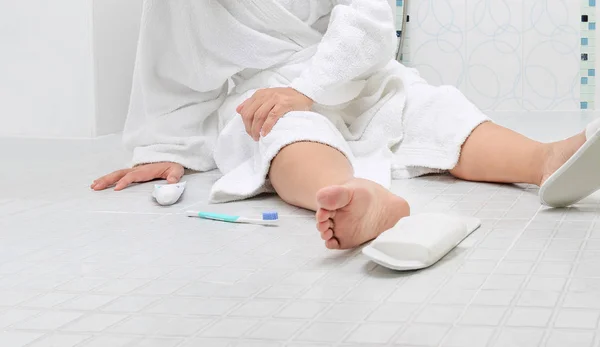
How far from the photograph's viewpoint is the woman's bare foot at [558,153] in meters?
1.24

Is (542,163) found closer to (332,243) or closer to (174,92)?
(332,243)

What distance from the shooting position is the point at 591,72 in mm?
2826

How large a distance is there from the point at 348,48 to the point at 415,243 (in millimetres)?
578

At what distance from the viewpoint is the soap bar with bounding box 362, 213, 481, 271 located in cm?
93

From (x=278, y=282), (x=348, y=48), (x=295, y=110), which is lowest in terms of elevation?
(x=278, y=282)

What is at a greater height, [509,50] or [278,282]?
[509,50]

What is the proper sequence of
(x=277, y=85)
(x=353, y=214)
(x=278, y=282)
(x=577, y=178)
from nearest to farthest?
(x=278, y=282)
(x=353, y=214)
(x=577, y=178)
(x=277, y=85)

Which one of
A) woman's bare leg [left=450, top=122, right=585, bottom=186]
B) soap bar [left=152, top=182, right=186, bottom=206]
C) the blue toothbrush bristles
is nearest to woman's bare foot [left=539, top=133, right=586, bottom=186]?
woman's bare leg [left=450, top=122, right=585, bottom=186]

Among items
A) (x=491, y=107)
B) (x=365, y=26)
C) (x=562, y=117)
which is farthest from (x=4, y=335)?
(x=491, y=107)

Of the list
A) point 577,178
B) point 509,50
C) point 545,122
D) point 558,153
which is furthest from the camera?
point 509,50

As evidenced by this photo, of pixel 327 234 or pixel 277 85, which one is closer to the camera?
pixel 327 234

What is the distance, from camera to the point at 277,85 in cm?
154

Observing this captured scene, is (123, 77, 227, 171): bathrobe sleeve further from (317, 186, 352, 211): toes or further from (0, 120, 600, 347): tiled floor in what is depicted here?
(317, 186, 352, 211): toes

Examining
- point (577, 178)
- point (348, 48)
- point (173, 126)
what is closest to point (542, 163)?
point (577, 178)
